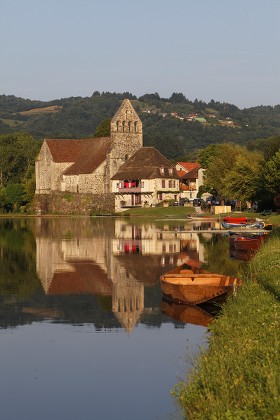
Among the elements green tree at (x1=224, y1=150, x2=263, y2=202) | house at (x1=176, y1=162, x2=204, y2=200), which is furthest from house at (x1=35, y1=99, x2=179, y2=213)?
green tree at (x1=224, y1=150, x2=263, y2=202)

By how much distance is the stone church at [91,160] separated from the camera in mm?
123625

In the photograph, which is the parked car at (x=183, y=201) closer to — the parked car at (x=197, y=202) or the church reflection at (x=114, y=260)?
the parked car at (x=197, y=202)

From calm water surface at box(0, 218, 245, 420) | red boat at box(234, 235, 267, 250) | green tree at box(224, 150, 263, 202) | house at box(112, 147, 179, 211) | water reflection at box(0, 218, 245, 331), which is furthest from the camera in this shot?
house at box(112, 147, 179, 211)

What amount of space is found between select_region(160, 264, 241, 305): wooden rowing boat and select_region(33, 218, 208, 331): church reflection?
4.44ft

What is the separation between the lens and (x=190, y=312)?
30.9 meters

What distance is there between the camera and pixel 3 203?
13350cm

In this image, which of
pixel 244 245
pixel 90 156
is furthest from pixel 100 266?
pixel 90 156

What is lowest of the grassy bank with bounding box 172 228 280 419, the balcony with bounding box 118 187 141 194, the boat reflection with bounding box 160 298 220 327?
the boat reflection with bounding box 160 298 220 327

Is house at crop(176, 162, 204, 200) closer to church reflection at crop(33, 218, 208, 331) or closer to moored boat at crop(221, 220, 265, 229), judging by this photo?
church reflection at crop(33, 218, 208, 331)

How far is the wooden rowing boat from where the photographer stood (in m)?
31.2

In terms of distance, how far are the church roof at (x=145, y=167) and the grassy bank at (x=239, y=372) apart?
95184 millimetres

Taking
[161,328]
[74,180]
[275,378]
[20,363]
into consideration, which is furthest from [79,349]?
[74,180]

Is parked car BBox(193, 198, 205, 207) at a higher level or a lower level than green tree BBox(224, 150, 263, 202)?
lower

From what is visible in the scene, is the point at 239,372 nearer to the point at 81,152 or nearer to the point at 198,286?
the point at 198,286
